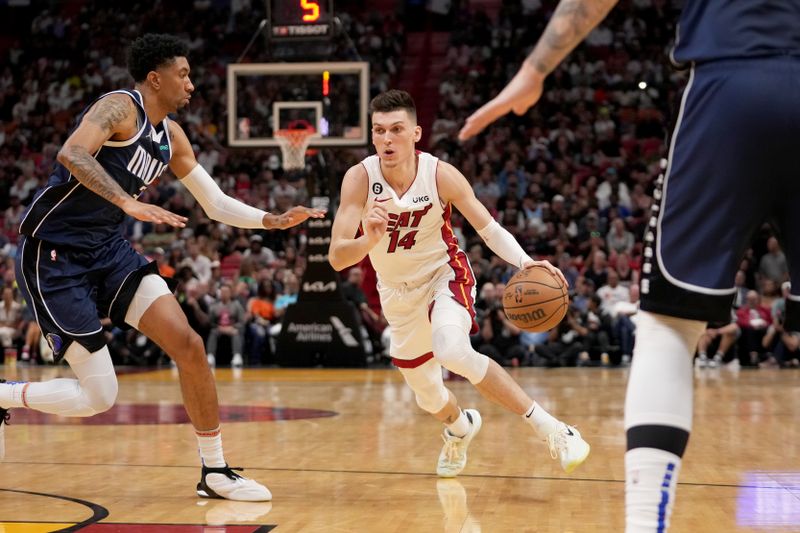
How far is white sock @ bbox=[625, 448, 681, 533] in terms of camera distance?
2.46 m

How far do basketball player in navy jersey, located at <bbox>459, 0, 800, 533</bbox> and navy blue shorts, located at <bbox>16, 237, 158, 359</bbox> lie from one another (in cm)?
277

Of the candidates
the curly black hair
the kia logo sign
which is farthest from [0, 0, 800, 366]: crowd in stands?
the curly black hair

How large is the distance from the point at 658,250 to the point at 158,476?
3.56 meters

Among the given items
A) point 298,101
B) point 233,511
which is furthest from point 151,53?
point 298,101

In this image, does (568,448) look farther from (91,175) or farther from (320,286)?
(320,286)

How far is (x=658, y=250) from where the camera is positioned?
8.38 feet

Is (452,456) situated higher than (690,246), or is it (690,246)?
(690,246)

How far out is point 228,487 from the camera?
A: 474 centimetres

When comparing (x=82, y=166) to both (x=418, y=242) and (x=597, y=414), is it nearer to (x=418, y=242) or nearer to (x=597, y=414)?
(x=418, y=242)

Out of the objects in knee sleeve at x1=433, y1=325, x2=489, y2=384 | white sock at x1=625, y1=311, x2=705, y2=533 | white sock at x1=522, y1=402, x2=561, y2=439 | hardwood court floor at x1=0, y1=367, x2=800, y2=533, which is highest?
white sock at x1=625, y1=311, x2=705, y2=533

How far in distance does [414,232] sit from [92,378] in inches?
70.3

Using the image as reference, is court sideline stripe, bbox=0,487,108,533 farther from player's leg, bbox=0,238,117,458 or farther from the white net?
the white net

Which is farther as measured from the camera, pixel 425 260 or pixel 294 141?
pixel 294 141

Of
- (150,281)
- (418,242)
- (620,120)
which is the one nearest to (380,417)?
(418,242)
